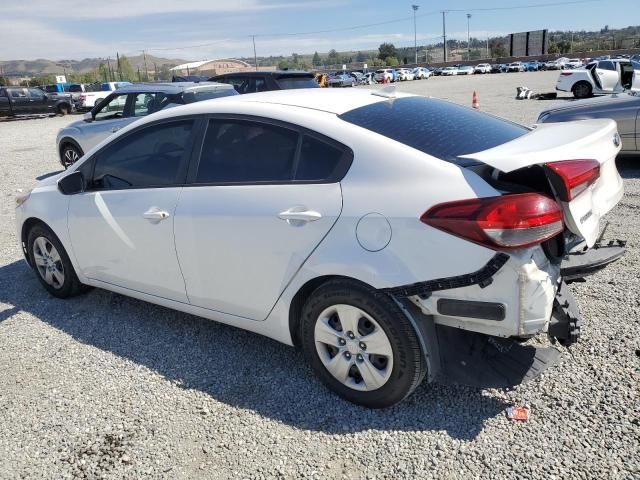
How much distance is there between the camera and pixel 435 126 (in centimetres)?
311

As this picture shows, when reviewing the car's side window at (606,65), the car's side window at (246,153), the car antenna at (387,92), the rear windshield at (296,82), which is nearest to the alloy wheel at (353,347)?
the car's side window at (246,153)

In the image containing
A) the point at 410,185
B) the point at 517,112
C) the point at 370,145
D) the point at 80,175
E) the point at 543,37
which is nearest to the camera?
the point at 410,185

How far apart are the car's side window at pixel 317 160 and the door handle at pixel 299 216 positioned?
19 centimetres

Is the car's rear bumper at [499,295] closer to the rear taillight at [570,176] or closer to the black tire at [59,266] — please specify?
the rear taillight at [570,176]

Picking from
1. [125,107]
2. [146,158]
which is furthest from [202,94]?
[146,158]

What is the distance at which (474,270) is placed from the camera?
8.06 ft

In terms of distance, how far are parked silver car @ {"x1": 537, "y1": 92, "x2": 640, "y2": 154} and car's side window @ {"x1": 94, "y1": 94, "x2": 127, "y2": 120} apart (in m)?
7.12

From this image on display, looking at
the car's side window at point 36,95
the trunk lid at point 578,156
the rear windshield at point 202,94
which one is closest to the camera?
the trunk lid at point 578,156

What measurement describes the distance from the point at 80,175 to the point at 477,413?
10.7 ft

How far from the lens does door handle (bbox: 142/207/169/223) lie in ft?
11.5

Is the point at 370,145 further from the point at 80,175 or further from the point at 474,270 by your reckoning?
the point at 80,175

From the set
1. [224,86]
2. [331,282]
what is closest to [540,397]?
[331,282]

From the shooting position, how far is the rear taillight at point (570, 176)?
8.30ft

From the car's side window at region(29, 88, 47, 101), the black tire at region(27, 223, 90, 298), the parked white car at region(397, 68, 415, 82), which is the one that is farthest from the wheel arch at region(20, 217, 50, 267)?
the parked white car at region(397, 68, 415, 82)
